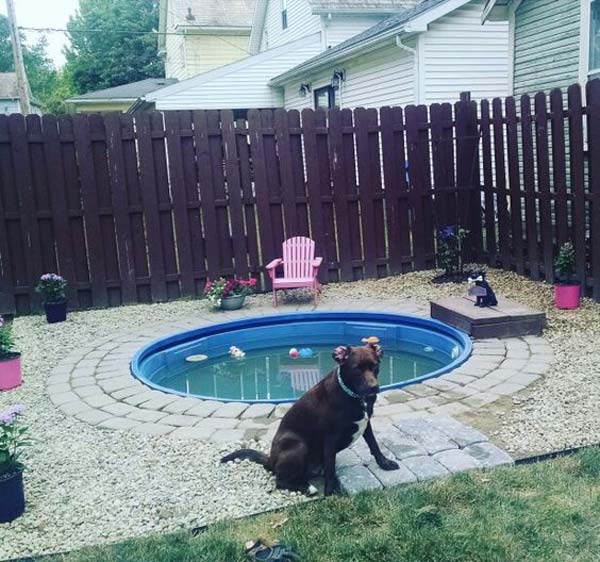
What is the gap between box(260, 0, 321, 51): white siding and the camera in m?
16.6

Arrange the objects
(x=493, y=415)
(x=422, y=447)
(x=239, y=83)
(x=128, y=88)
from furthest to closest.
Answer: (x=128, y=88), (x=239, y=83), (x=493, y=415), (x=422, y=447)

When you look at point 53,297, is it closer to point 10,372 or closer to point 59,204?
point 59,204

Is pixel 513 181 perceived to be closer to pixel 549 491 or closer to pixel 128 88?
pixel 549 491

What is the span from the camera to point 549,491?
2.72 metres

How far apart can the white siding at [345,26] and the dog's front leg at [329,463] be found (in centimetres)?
1466

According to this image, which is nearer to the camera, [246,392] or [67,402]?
[67,402]

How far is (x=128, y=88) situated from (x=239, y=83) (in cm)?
916

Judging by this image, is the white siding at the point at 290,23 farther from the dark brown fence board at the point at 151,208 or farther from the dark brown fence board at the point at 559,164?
the dark brown fence board at the point at 559,164

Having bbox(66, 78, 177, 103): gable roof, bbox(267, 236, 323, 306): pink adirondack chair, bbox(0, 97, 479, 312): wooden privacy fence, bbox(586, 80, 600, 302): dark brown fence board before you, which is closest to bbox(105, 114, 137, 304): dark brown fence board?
bbox(0, 97, 479, 312): wooden privacy fence

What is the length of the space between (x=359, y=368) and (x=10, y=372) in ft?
10.3

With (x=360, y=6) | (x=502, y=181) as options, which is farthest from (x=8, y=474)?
(x=360, y=6)

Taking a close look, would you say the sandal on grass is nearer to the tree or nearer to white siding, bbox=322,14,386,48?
white siding, bbox=322,14,386,48

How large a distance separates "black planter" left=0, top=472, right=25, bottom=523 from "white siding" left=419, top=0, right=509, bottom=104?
9883 millimetres

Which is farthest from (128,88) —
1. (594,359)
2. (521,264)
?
(594,359)
